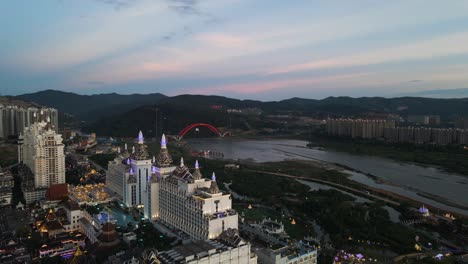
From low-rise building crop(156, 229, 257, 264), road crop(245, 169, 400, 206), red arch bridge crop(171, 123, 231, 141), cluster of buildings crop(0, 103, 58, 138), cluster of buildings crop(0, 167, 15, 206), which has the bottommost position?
road crop(245, 169, 400, 206)

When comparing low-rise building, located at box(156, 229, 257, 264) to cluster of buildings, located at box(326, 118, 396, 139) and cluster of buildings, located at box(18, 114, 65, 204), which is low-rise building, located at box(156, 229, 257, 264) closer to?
cluster of buildings, located at box(18, 114, 65, 204)

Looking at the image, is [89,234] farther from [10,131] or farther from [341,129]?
[341,129]

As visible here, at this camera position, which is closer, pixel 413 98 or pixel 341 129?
pixel 341 129

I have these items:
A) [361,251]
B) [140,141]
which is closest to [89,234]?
[140,141]

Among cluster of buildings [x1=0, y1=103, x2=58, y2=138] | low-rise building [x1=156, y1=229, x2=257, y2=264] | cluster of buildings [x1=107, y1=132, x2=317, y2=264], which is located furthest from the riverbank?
cluster of buildings [x1=0, y1=103, x2=58, y2=138]

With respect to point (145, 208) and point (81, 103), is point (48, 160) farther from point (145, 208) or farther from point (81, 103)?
point (81, 103)

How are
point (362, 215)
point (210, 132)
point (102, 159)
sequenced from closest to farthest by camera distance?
point (362, 215), point (102, 159), point (210, 132)

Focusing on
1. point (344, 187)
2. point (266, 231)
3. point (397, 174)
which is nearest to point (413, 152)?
point (397, 174)
